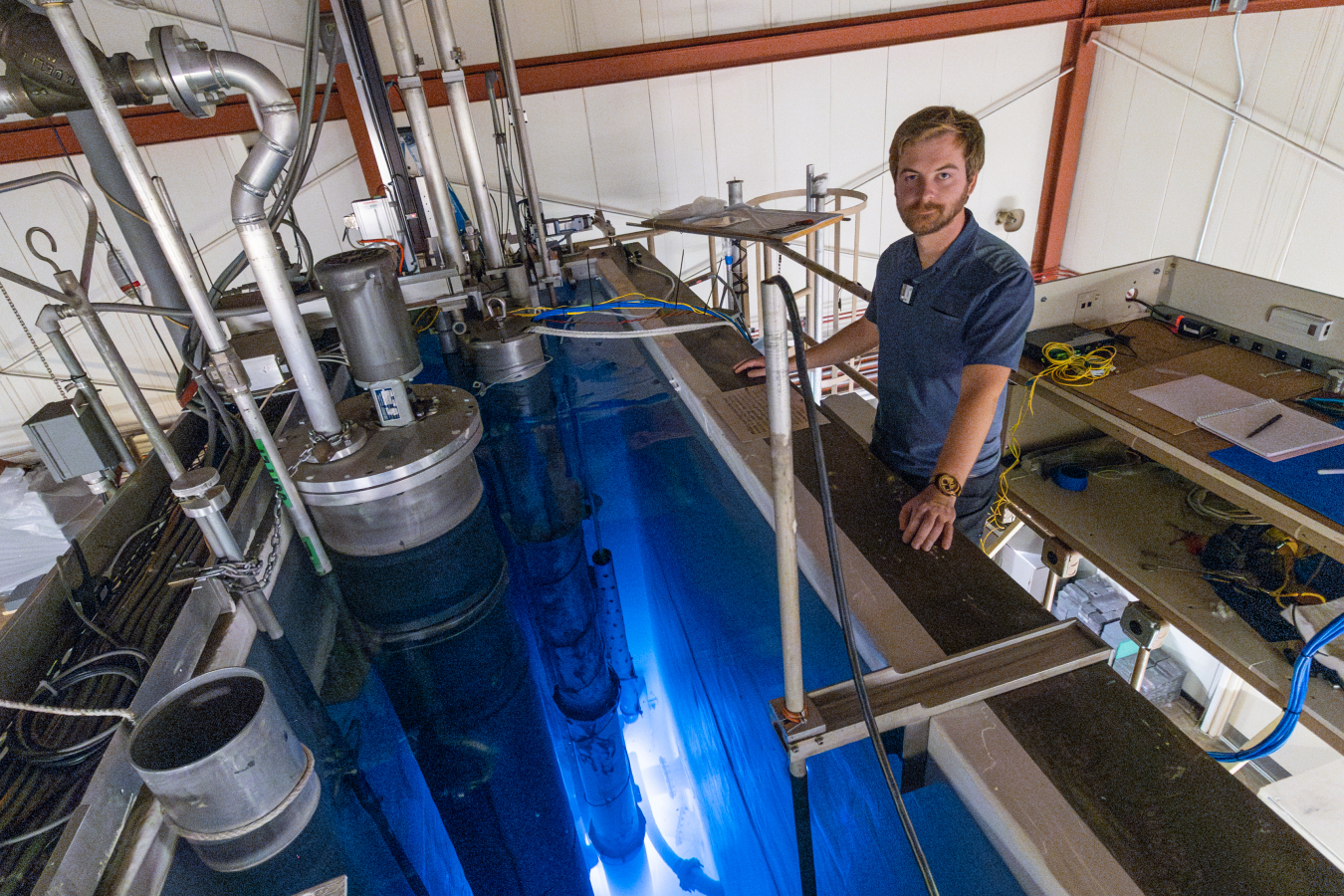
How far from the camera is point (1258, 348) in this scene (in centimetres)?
213

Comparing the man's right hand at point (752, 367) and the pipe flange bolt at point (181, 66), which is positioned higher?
the pipe flange bolt at point (181, 66)

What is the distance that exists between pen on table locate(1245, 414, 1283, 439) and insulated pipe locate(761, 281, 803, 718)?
175cm

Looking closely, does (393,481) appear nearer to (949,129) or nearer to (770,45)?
(949,129)

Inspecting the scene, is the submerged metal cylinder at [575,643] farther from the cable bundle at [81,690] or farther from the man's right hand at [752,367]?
the cable bundle at [81,690]

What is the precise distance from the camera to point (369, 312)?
4.29 feet

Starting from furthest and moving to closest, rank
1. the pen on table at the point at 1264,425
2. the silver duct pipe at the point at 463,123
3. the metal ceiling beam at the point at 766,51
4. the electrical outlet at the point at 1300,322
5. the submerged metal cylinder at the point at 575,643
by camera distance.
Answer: the metal ceiling beam at the point at 766,51, the silver duct pipe at the point at 463,123, the electrical outlet at the point at 1300,322, the pen on table at the point at 1264,425, the submerged metal cylinder at the point at 575,643

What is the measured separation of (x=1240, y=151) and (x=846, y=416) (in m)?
3.58

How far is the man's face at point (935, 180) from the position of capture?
4.26ft

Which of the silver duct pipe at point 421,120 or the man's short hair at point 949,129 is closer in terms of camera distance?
the man's short hair at point 949,129

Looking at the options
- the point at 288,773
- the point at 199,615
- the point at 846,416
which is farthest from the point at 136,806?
the point at 846,416

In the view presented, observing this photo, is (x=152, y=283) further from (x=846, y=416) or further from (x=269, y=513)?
(x=846, y=416)

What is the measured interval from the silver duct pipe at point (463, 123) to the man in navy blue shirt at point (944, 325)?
1292mm

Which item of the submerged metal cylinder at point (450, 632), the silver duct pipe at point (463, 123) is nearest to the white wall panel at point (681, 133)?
the silver duct pipe at point (463, 123)

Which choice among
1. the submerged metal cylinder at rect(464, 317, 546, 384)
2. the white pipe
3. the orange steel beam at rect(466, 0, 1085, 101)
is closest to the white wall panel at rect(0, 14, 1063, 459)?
the orange steel beam at rect(466, 0, 1085, 101)
